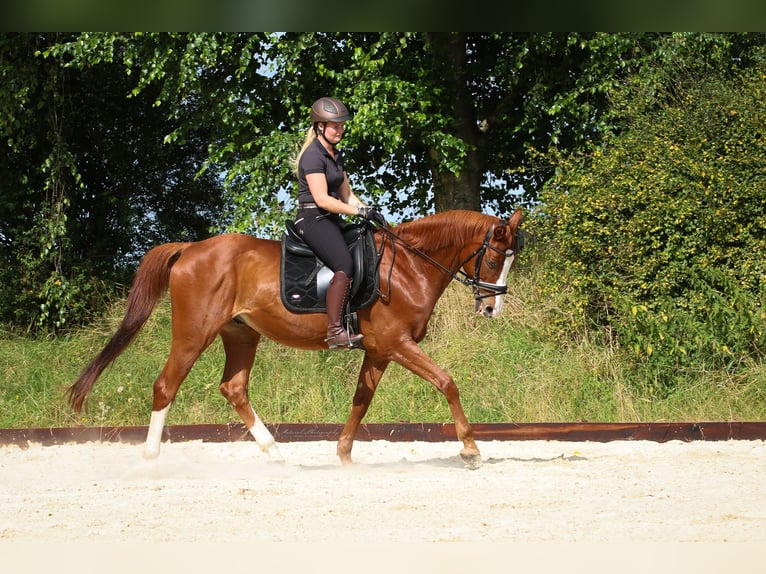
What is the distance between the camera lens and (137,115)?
1548 centimetres

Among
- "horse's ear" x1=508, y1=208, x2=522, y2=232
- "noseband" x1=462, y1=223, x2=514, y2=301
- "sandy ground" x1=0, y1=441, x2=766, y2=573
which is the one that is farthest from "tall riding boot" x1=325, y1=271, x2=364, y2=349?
A: "horse's ear" x1=508, y1=208, x2=522, y2=232

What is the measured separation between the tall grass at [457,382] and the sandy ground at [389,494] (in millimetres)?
1317

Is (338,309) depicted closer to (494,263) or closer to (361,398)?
(361,398)

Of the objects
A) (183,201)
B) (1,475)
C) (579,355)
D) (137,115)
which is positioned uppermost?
(137,115)

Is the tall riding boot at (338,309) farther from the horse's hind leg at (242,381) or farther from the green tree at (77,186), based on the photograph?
the green tree at (77,186)

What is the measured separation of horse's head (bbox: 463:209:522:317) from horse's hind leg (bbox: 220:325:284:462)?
203 cm

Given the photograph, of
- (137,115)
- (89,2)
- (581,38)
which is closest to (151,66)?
(137,115)

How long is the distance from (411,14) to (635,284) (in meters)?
8.86

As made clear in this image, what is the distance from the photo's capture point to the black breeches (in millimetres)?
6637

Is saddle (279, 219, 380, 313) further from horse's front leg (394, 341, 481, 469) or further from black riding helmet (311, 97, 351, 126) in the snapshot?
black riding helmet (311, 97, 351, 126)

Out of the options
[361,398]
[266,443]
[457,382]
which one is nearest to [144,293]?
[266,443]

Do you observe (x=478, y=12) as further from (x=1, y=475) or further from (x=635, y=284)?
(x=635, y=284)

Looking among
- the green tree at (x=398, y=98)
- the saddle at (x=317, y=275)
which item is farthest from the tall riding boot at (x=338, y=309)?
the green tree at (x=398, y=98)

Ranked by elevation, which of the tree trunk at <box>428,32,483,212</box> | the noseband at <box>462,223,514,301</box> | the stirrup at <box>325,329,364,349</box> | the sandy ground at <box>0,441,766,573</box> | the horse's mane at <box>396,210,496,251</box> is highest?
the tree trunk at <box>428,32,483,212</box>
